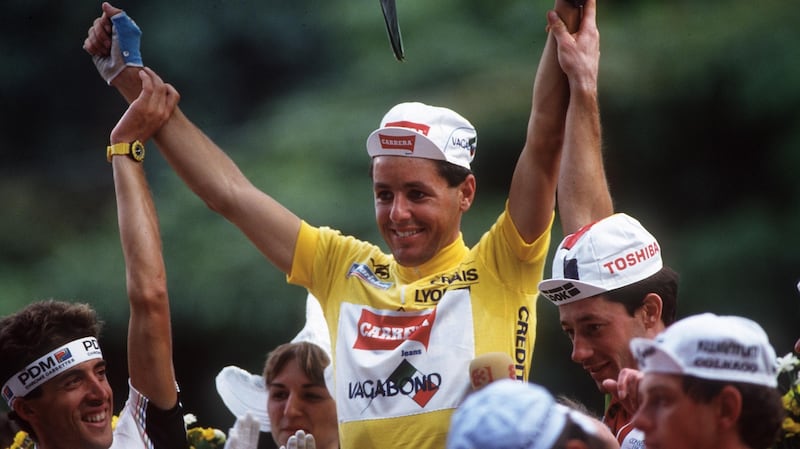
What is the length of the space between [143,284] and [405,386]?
0.92m

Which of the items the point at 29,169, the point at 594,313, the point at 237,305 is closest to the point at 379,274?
the point at 594,313

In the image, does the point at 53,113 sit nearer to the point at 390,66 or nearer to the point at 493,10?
the point at 390,66

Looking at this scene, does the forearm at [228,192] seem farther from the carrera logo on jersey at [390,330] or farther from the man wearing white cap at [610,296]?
the man wearing white cap at [610,296]

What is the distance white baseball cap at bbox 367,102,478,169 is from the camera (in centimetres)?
414

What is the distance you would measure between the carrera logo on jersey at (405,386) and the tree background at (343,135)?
314cm

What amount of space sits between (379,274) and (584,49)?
938 millimetres

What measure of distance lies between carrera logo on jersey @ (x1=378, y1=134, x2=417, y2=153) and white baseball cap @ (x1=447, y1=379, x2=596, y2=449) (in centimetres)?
170

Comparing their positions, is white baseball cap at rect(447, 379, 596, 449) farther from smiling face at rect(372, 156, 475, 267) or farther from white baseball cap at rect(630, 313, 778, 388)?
smiling face at rect(372, 156, 475, 267)

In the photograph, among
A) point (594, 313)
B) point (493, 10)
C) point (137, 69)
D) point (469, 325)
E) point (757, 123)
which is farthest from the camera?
point (493, 10)

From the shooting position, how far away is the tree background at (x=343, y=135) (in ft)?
23.9

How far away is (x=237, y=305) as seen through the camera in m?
7.71

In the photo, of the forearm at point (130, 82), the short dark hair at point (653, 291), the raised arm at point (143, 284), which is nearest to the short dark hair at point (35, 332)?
the raised arm at point (143, 284)

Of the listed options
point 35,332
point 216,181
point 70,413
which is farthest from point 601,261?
point 35,332

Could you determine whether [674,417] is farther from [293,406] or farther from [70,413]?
[293,406]
